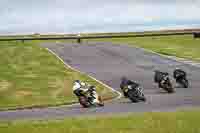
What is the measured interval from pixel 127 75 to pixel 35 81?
27.2 ft

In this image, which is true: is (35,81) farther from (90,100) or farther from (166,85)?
(90,100)

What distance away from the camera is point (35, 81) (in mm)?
34938

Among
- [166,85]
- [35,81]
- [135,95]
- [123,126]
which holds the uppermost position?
[123,126]

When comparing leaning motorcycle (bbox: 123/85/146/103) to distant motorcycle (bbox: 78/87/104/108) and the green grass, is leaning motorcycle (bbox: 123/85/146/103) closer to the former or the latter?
distant motorcycle (bbox: 78/87/104/108)

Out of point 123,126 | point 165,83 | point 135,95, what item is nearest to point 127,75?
point 165,83

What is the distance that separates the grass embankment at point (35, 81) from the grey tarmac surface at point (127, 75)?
7.08 ft

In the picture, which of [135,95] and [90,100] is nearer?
[90,100]

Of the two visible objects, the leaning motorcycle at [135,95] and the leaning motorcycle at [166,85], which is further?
the leaning motorcycle at [166,85]

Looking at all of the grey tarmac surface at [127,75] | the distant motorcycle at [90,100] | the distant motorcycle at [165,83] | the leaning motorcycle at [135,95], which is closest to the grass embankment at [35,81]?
the grey tarmac surface at [127,75]

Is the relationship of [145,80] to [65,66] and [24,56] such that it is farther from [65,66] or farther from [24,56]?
[24,56]

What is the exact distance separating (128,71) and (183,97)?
57.8 feet

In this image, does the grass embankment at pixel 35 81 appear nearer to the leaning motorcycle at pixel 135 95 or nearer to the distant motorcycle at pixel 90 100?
the distant motorcycle at pixel 90 100

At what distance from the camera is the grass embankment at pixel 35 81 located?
28141mm

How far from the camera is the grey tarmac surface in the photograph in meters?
21.0
